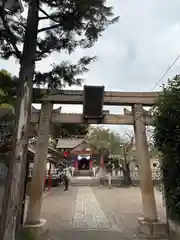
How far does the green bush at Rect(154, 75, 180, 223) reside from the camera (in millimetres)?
4773

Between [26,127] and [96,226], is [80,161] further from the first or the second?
[26,127]

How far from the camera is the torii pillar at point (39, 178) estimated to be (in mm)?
6095

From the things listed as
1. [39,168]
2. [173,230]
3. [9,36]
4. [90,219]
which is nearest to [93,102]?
[39,168]

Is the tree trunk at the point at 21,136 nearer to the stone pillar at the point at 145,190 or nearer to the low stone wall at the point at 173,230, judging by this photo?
the low stone wall at the point at 173,230

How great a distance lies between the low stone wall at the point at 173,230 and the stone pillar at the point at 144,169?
59 centimetres

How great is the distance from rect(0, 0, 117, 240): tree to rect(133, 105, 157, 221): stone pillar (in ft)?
8.95

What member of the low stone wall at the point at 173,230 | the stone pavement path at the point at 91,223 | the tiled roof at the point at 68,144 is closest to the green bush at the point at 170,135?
the low stone wall at the point at 173,230

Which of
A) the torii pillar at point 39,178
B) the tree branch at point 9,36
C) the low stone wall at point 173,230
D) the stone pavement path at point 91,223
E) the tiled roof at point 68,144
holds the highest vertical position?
the tiled roof at point 68,144

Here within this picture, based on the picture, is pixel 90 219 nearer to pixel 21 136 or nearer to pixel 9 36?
pixel 21 136

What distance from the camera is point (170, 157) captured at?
4926 mm

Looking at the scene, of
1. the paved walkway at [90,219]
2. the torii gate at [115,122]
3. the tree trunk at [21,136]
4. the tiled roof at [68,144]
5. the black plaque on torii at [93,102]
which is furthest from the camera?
the tiled roof at [68,144]

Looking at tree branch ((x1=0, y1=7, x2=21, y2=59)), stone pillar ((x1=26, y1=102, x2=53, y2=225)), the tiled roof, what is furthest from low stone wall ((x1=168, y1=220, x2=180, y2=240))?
the tiled roof

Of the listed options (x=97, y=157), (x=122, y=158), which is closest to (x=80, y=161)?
(x=97, y=157)

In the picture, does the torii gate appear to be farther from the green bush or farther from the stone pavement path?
the green bush
